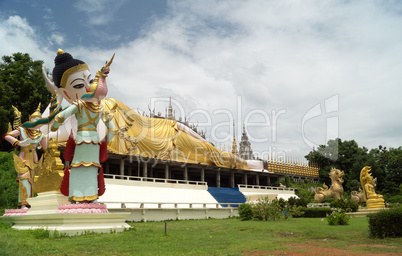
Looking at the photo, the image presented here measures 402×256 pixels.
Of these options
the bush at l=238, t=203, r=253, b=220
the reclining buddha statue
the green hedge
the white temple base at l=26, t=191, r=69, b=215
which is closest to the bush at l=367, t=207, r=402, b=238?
the bush at l=238, t=203, r=253, b=220

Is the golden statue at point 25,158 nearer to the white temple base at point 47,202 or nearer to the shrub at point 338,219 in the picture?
the white temple base at point 47,202

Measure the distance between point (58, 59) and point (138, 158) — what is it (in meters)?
18.2

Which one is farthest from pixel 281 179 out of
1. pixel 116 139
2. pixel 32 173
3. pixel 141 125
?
pixel 32 173

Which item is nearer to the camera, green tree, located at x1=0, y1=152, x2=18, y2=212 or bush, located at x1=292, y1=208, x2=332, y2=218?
green tree, located at x1=0, y1=152, x2=18, y2=212

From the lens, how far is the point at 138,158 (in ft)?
98.4

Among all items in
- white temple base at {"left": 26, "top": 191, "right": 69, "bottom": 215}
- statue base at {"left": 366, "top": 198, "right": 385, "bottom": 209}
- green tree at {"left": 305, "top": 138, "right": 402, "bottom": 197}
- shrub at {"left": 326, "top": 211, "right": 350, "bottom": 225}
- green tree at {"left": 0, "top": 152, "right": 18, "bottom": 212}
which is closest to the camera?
white temple base at {"left": 26, "top": 191, "right": 69, "bottom": 215}

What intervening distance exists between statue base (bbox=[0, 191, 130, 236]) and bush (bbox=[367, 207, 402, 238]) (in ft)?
25.8

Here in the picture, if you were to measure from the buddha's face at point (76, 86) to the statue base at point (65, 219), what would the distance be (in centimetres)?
365

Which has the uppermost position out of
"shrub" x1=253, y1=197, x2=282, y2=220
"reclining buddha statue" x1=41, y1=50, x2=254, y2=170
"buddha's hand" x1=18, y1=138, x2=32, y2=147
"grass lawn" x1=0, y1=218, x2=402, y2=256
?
"reclining buddha statue" x1=41, y1=50, x2=254, y2=170

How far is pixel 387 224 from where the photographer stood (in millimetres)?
9250

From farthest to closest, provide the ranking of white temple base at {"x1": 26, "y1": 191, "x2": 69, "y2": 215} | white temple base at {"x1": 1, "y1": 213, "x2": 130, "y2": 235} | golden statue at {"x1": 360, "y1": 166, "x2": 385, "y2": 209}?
golden statue at {"x1": 360, "y1": 166, "x2": 385, "y2": 209} → white temple base at {"x1": 26, "y1": 191, "x2": 69, "y2": 215} → white temple base at {"x1": 1, "y1": 213, "x2": 130, "y2": 235}

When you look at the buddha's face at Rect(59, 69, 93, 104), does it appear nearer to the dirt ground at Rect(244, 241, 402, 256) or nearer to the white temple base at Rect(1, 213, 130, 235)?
the white temple base at Rect(1, 213, 130, 235)

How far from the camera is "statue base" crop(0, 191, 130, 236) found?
10.2m

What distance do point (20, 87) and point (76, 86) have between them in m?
22.5
